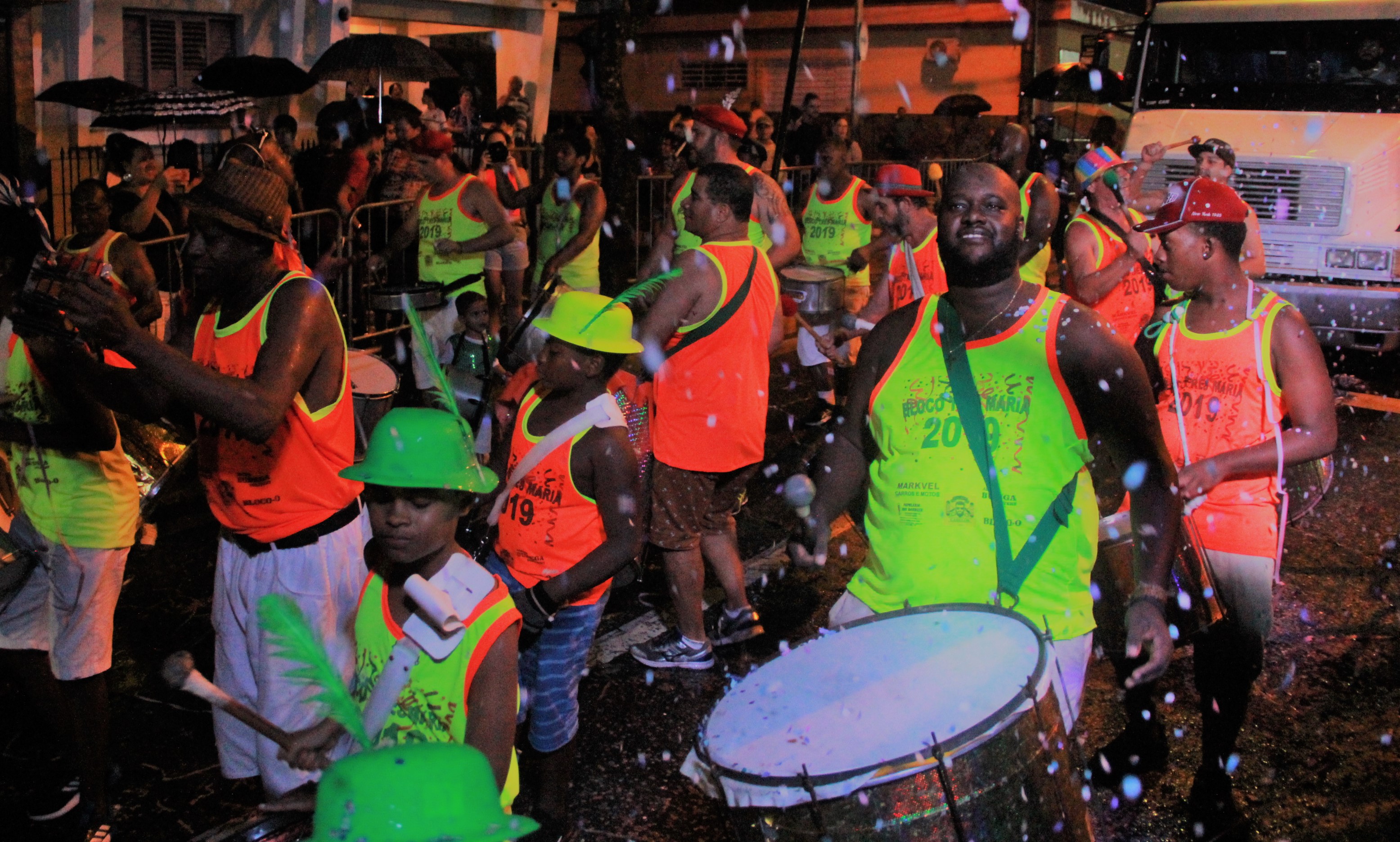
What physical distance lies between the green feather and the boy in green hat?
15cm

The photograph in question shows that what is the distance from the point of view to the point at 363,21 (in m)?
21.0

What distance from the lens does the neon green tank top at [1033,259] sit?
736 centimetres

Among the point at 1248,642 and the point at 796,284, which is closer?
the point at 1248,642

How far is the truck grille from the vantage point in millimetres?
12141

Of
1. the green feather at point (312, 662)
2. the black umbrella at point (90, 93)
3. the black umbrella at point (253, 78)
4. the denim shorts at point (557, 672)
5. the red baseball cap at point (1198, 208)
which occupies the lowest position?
the denim shorts at point (557, 672)

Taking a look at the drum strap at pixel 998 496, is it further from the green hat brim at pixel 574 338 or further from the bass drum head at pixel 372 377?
the bass drum head at pixel 372 377

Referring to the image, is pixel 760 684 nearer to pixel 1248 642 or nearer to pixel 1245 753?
pixel 1248 642

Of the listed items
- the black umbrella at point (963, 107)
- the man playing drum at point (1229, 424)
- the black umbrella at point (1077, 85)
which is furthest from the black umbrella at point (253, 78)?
the black umbrella at point (963, 107)

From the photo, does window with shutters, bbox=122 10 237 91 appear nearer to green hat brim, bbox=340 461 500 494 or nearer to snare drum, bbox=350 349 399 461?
snare drum, bbox=350 349 399 461

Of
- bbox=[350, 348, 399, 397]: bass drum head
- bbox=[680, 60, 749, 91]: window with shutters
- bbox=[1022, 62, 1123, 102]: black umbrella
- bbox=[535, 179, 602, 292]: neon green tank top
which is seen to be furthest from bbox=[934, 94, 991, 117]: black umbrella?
bbox=[350, 348, 399, 397]: bass drum head

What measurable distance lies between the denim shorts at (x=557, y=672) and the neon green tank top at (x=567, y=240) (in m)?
5.72

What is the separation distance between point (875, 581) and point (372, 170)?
9.76 metres

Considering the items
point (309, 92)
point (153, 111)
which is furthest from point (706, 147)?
point (309, 92)

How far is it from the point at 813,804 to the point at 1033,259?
5.58m
